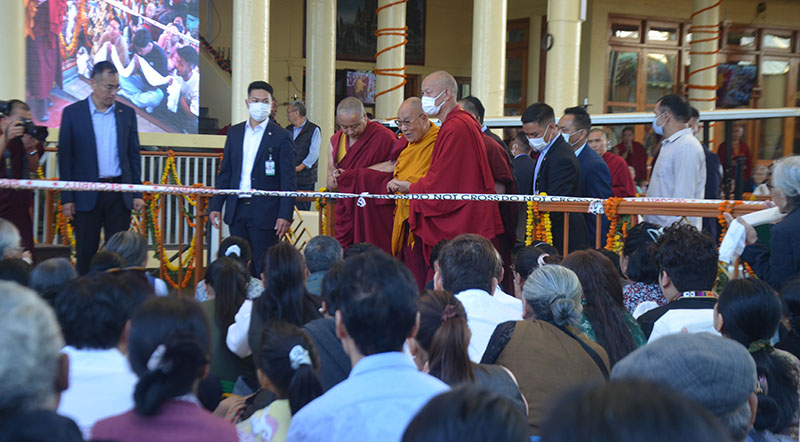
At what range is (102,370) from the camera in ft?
7.20

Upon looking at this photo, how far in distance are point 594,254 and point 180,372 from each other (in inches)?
83.7

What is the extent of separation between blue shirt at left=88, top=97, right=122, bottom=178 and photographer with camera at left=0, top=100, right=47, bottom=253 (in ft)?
2.05

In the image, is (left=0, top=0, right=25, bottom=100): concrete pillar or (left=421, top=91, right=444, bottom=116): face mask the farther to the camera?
(left=0, top=0, right=25, bottom=100): concrete pillar

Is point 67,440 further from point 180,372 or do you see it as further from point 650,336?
point 650,336

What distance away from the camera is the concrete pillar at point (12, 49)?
8.08 meters

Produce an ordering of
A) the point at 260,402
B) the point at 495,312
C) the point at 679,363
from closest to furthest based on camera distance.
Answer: the point at 679,363
the point at 260,402
the point at 495,312

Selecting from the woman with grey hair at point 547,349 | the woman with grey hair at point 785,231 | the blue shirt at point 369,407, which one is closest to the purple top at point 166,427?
the blue shirt at point 369,407

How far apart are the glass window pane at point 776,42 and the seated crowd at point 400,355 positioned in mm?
15192

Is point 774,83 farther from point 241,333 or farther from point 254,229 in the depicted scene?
point 241,333

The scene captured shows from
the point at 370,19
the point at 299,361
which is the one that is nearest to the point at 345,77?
the point at 370,19

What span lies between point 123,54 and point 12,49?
338 centimetres

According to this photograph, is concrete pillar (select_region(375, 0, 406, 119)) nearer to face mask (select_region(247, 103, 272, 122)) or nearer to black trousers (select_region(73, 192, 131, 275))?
face mask (select_region(247, 103, 272, 122))

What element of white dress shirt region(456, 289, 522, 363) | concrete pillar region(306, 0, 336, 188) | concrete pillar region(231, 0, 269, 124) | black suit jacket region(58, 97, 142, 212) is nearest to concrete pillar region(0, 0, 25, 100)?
concrete pillar region(231, 0, 269, 124)

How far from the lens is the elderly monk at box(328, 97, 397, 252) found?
6.97 m
